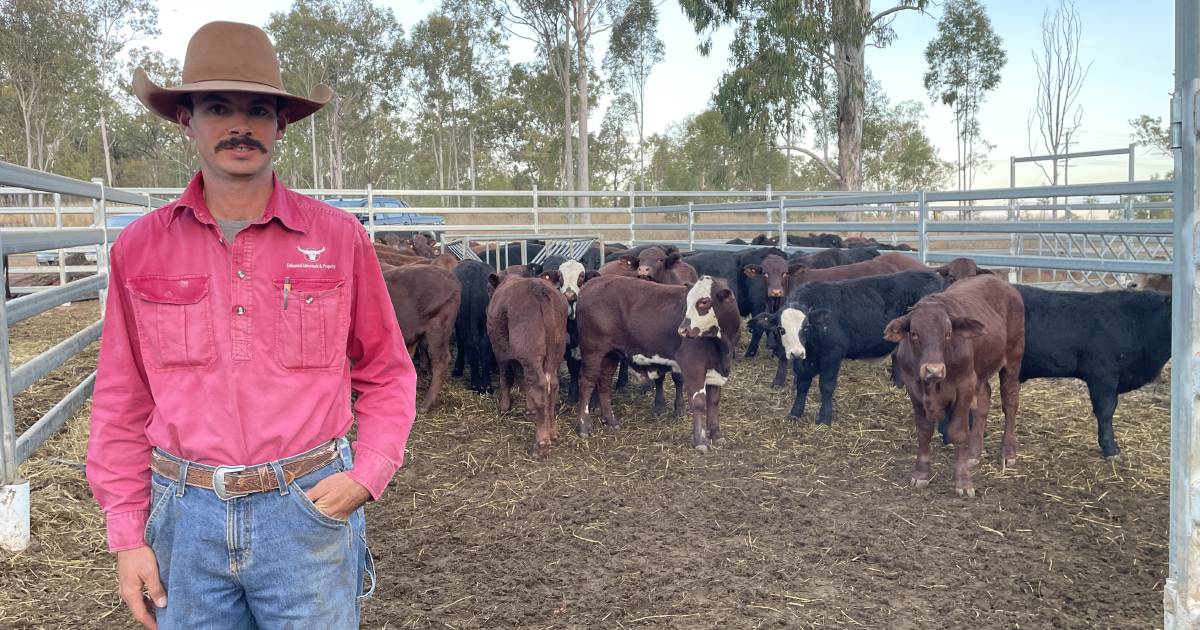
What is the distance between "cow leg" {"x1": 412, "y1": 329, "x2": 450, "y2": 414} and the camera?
797 cm

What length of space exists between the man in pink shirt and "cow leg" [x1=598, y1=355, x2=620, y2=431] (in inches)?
219

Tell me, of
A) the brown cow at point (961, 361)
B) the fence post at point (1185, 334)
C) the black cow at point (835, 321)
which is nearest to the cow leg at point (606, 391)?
the black cow at point (835, 321)

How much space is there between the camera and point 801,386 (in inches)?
307

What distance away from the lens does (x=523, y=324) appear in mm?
6859

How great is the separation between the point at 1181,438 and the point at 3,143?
4569 centimetres

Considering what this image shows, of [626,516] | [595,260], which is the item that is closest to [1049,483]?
[626,516]

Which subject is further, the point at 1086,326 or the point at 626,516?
the point at 1086,326

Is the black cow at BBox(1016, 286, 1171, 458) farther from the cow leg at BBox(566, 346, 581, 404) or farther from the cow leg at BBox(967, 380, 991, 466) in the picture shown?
the cow leg at BBox(566, 346, 581, 404)

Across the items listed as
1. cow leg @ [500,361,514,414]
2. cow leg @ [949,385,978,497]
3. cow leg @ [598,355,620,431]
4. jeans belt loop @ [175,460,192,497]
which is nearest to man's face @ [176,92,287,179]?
jeans belt loop @ [175,460,192,497]

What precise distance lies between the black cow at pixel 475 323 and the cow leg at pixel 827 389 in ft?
11.0

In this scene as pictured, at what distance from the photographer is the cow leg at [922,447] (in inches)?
229

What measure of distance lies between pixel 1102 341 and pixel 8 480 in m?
7.21

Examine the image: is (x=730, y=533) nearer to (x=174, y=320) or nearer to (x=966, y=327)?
(x=966, y=327)

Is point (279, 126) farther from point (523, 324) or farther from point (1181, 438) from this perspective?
point (523, 324)
